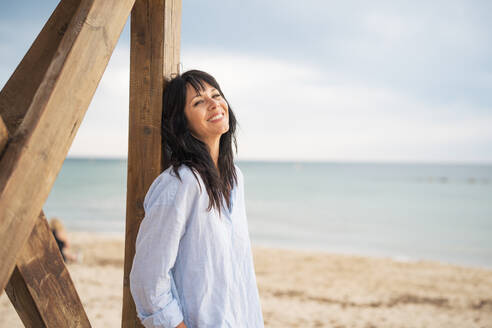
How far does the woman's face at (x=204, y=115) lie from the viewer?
159 cm

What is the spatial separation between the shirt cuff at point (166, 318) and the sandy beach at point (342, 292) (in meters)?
3.30

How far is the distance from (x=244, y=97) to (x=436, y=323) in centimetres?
3688

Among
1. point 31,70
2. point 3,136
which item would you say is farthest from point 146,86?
point 3,136

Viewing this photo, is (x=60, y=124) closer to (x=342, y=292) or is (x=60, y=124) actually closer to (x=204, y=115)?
(x=204, y=115)

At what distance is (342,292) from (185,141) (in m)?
5.08

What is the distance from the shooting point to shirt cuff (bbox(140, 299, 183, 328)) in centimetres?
127

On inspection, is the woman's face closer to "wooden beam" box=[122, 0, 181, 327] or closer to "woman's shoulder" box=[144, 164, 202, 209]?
"wooden beam" box=[122, 0, 181, 327]

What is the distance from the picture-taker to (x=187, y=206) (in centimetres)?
133

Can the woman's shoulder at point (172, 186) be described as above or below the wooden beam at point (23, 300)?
above

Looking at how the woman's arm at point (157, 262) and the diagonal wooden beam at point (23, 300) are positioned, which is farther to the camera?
the woman's arm at point (157, 262)

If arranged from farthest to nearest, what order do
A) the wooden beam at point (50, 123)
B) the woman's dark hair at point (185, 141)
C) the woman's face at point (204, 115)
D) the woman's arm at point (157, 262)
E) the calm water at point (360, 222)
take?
the calm water at point (360, 222), the woman's face at point (204, 115), the woman's dark hair at point (185, 141), the woman's arm at point (157, 262), the wooden beam at point (50, 123)

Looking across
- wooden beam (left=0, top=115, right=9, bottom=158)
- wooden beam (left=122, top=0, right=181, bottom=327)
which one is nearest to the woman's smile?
wooden beam (left=122, top=0, right=181, bottom=327)

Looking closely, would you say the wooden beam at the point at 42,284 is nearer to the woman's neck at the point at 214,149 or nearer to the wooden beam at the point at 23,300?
the wooden beam at the point at 23,300

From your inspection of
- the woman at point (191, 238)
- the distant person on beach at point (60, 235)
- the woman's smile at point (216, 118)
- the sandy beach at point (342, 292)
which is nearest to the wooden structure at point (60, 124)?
the woman at point (191, 238)
